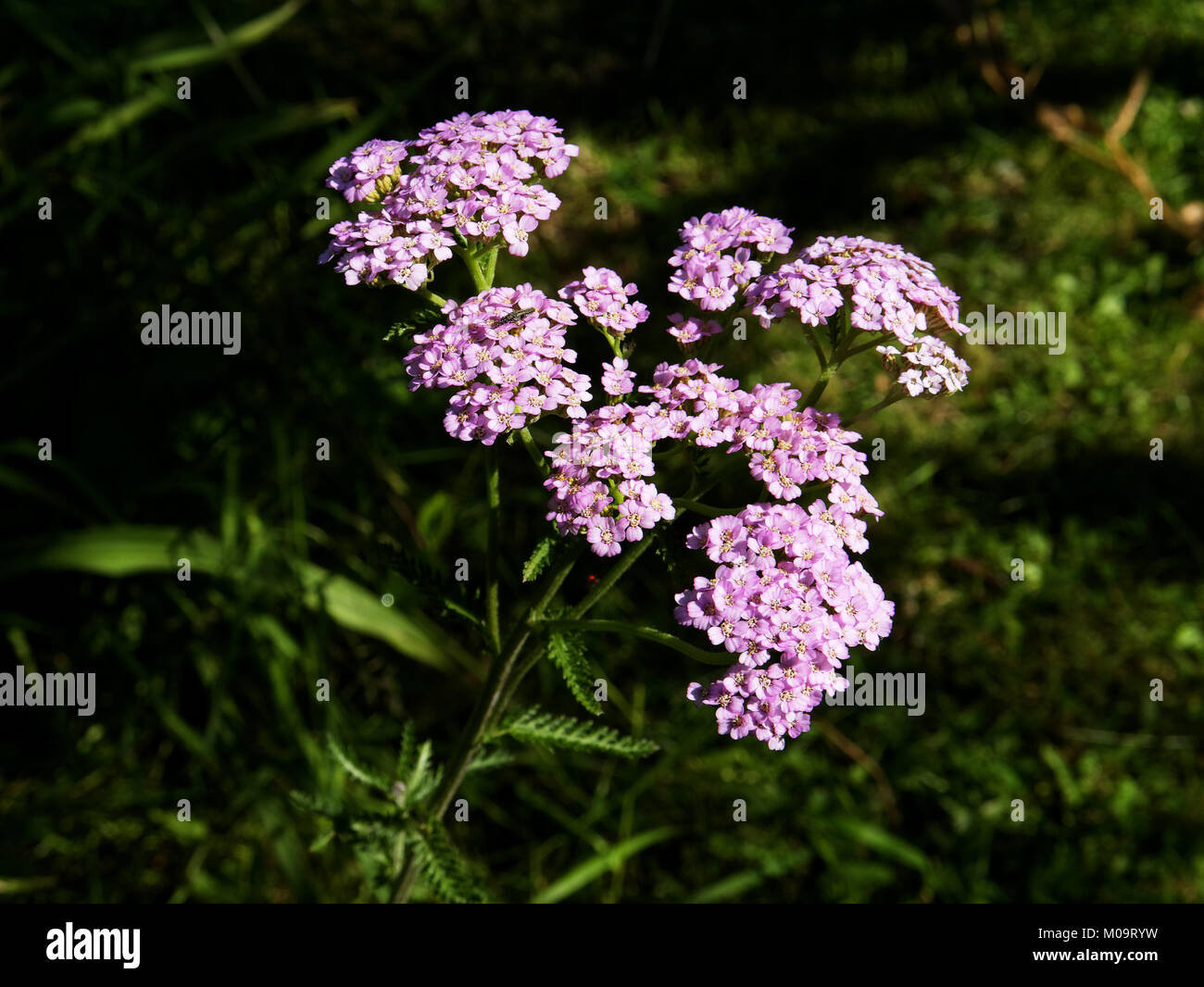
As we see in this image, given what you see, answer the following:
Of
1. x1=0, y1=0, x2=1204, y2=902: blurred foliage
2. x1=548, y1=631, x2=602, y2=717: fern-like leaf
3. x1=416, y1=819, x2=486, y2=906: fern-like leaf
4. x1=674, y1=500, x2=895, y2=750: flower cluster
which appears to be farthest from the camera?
x1=0, y1=0, x2=1204, y2=902: blurred foliage

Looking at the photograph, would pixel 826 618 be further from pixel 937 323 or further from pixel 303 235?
pixel 303 235

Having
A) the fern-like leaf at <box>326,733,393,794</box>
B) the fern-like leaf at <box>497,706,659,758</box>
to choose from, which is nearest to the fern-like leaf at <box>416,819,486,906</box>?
the fern-like leaf at <box>326,733,393,794</box>

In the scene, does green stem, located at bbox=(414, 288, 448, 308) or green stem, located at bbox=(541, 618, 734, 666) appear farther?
green stem, located at bbox=(414, 288, 448, 308)

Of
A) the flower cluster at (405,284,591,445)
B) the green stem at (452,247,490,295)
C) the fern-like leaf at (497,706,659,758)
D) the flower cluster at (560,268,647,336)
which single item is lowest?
the fern-like leaf at (497,706,659,758)

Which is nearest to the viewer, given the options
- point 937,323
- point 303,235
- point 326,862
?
point 937,323

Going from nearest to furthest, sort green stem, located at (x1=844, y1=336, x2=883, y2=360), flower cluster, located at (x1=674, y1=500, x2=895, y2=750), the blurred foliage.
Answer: flower cluster, located at (x1=674, y1=500, x2=895, y2=750) → green stem, located at (x1=844, y1=336, x2=883, y2=360) → the blurred foliage

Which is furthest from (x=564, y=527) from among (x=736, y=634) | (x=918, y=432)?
(x=918, y=432)

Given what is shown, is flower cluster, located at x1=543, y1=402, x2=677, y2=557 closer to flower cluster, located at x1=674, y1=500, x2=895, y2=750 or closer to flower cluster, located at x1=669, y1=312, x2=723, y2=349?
flower cluster, located at x1=674, y1=500, x2=895, y2=750

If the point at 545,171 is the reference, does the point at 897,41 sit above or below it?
above
